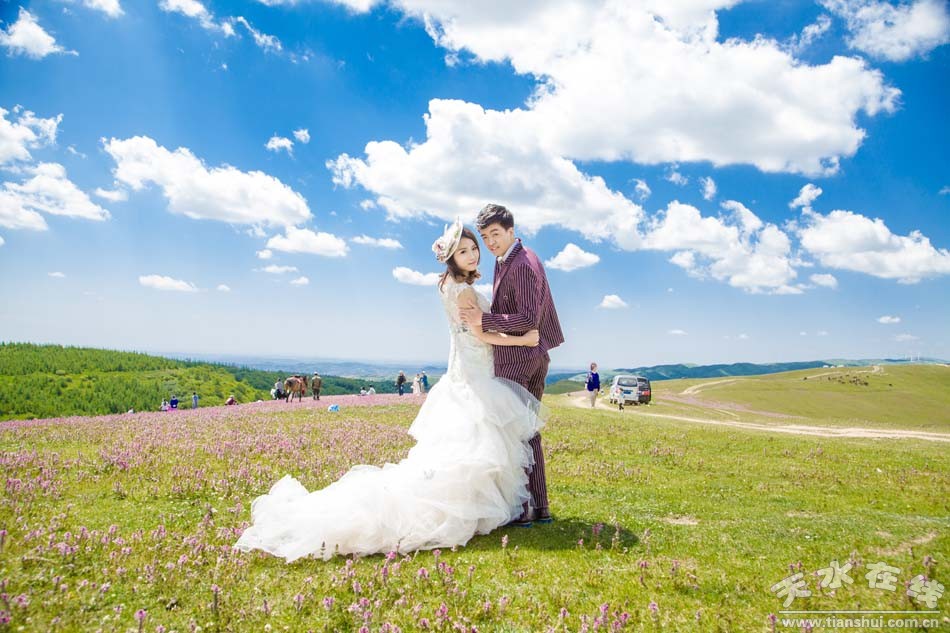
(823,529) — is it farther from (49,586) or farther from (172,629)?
(49,586)

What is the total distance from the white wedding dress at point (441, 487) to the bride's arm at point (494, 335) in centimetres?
13

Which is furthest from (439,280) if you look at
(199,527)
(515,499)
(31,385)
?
(31,385)

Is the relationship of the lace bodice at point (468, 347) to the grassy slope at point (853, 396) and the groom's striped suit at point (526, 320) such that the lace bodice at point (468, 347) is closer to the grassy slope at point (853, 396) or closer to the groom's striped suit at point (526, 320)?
the groom's striped suit at point (526, 320)

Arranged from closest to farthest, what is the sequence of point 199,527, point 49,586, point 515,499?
1. point 49,586
2. point 199,527
3. point 515,499

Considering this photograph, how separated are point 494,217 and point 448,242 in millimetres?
760

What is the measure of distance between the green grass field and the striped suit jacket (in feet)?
8.33

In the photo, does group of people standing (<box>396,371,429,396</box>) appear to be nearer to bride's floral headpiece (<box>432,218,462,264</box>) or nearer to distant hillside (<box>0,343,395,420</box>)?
distant hillside (<box>0,343,395,420</box>)

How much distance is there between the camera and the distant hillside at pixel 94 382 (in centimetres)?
7906

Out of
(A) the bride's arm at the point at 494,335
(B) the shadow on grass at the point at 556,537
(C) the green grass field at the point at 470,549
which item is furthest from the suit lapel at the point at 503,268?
(C) the green grass field at the point at 470,549

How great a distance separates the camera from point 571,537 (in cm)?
699

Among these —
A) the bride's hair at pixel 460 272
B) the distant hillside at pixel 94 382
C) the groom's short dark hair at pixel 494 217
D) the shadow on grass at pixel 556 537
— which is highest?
the groom's short dark hair at pixel 494 217

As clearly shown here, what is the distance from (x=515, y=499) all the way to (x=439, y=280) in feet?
11.0

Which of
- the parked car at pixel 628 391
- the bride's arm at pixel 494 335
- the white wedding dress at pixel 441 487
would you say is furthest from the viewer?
the parked car at pixel 628 391

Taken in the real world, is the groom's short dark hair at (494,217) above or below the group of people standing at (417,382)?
above
